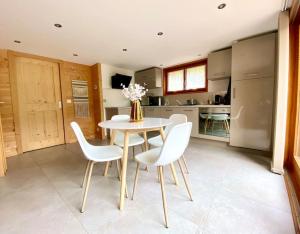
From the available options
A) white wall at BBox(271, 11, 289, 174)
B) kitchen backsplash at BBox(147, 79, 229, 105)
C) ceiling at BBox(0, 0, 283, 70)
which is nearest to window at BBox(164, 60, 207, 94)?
kitchen backsplash at BBox(147, 79, 229, 105)

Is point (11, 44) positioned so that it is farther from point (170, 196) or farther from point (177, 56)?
point (170, 196)

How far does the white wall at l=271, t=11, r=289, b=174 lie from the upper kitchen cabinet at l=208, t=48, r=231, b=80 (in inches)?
48.9

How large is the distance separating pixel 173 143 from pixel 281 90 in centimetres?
178

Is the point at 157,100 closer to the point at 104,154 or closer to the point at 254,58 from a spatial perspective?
the point at 254,58

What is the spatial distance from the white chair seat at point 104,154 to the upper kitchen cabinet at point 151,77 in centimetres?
317

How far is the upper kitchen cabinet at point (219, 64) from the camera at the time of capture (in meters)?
3.14

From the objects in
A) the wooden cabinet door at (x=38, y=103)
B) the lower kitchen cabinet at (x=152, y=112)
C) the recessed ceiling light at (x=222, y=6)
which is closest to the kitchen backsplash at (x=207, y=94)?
the lower kitchen cabinet at (x=152, y=112)

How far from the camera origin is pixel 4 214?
1.36 metres

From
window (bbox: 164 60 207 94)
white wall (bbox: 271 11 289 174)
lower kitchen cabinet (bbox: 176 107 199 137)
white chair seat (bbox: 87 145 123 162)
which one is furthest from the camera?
window (bbox: 164 60 207 94)

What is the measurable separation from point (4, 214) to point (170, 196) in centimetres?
159

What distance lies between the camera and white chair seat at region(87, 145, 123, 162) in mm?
1429

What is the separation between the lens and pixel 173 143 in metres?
1.19

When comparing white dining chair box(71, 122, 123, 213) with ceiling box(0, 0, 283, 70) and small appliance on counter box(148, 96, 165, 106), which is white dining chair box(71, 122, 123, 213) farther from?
small appliance on counter box(148, 96, 165, 106)

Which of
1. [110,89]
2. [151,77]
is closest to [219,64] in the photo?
[151,77]
